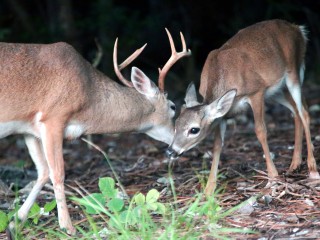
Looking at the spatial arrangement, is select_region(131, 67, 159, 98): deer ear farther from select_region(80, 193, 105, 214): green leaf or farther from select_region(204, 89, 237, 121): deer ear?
select_region(80, 193, 105, 214): green leaf

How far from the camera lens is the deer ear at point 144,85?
7.98 m

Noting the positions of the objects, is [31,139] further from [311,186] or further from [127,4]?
[127,4]

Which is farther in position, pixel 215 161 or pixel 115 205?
pixel 215 161

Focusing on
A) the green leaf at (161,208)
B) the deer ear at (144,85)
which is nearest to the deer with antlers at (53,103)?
the deer ear at (144,85)

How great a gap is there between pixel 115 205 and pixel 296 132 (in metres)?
2.91

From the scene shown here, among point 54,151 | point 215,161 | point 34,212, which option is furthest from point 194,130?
point 34,212

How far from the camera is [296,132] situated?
333 inches

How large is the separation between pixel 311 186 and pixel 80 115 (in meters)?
2.15

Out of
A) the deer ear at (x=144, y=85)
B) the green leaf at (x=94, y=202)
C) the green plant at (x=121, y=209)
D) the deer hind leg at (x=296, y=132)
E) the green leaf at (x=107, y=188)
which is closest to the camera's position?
the green plant at (x=121, y=209)

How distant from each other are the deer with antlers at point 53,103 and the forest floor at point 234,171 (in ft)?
1.74

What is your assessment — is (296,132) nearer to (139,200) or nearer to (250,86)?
(250,86)

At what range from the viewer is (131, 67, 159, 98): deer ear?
7.98 meters

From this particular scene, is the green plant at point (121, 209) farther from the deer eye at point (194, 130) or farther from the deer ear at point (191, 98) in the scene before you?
the deer ear at point (191, 98)

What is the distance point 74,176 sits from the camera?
9.05 m
